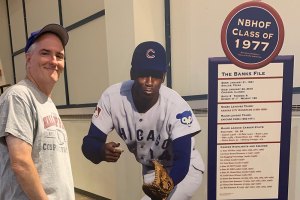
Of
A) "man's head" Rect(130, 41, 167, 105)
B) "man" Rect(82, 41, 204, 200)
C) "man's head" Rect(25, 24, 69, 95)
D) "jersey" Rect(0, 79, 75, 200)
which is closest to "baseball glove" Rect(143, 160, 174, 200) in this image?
"man" Rect(82, 41, 204, 200)

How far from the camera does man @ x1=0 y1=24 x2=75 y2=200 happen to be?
3.19 ft

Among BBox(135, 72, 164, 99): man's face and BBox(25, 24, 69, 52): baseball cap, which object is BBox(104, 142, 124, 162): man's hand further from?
BBox(25, 24, 69, 52): baseball cap

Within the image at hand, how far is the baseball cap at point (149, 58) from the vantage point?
4.92ft

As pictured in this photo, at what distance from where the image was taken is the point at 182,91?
1.80m

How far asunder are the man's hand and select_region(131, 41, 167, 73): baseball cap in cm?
53

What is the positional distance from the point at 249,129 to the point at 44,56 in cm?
120

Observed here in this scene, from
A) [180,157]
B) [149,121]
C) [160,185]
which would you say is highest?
[149,121]

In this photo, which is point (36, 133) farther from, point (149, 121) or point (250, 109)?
point (250, 109)

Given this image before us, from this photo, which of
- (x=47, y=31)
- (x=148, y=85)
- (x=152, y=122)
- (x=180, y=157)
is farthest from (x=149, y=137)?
(x=47, y=31)

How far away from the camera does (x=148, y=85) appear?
1507 mm

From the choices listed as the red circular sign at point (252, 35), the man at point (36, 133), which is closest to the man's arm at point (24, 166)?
the man at point (36, 133)

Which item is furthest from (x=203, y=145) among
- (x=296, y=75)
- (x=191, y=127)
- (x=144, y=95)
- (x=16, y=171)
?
(x=16, y=171)

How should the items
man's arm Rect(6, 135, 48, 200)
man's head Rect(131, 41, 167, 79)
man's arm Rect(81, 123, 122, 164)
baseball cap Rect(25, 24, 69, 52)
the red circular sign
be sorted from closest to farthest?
man's arm Rect(6, 135, 48, 200)
baseball cap Rect(25, 24, 69, 52)
the red circular sign
man's head Rect(131, 41, 167, 79)
man's arm Rect(81, 123, 122, 164)

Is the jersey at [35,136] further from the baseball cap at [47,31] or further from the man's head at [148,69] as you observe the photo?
the man's head at [148,69]
